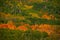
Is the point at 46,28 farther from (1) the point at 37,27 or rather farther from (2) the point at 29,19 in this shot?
(2) the point at 29,19

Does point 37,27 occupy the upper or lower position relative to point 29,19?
lower

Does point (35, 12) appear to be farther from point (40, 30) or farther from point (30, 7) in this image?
point (40, 30)

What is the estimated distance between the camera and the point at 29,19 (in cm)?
302

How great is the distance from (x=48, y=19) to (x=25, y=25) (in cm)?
48

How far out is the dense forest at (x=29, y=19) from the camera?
2.95 m

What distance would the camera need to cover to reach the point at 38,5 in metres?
3.10

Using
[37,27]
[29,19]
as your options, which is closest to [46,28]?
[37,27]

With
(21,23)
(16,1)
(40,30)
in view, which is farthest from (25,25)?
(16,1)

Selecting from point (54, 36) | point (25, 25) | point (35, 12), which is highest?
point (35, 12)

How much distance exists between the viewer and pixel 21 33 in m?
2.95

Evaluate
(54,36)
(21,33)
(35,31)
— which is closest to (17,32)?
(21,33)

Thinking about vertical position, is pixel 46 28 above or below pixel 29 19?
below

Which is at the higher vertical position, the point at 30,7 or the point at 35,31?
the point at 30,7

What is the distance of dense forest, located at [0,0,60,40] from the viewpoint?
2.95 meters
